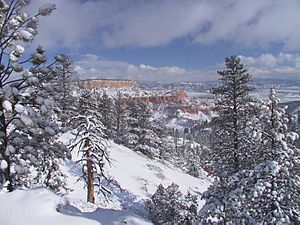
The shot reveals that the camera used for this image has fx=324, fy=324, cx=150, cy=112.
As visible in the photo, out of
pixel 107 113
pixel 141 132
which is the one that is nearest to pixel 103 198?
pixel 141 132

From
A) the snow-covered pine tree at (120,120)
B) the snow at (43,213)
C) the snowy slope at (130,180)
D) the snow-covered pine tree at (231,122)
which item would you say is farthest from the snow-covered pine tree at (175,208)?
the snow-covered pine tree at (120,120)

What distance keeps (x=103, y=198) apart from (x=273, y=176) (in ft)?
55.7

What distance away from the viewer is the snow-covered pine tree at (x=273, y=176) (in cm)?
1075

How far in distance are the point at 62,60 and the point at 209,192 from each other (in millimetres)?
11215

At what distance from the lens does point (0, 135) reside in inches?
261

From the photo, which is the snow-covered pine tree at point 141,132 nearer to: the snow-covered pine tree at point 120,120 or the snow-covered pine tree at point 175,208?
the snow-covered pine tree at point 120,120

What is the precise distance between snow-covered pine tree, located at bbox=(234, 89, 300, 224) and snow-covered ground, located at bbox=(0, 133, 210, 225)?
4.64m

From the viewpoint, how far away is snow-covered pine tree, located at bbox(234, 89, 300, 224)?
35.3 ft

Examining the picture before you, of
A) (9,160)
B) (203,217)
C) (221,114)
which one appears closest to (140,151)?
(221,114)

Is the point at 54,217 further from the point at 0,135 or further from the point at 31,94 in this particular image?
the point at 31,94

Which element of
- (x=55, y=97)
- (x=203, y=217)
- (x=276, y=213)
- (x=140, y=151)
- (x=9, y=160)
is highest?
(x=55, y=97)

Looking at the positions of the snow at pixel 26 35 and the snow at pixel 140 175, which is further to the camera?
the snow at pixel 140 175

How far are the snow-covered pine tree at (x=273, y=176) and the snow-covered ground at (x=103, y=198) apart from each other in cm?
464

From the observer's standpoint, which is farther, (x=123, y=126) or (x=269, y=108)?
(x=123, y=126)
